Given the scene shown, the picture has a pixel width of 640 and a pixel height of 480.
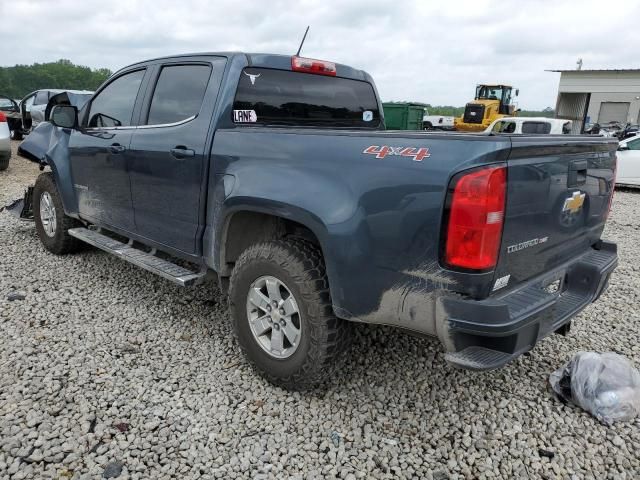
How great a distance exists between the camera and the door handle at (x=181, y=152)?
3.17m

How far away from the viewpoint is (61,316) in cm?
378

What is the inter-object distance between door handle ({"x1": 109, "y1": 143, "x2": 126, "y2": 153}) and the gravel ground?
1261 millimetres

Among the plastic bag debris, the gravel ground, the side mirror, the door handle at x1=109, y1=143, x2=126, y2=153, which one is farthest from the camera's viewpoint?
the side mirror

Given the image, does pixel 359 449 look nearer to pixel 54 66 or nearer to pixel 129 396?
pixel 129 396

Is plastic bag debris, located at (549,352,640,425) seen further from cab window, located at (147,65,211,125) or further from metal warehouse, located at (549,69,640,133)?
metal warehouse, located at (549,69,640,133)

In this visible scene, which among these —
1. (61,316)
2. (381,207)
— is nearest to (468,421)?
(381,207)

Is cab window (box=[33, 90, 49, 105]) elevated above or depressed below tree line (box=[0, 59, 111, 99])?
below

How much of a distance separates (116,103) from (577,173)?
3567 mm

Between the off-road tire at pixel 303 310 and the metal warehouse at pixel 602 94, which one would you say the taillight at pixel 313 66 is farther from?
the metal warehouse at pixel 602 94

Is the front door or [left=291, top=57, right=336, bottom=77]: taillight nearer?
[left=291, top=57, right=336, bottom=77]: taillight

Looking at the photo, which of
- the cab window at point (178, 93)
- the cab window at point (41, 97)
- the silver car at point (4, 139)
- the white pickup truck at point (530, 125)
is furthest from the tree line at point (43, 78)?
the cab window at point (178, 93)

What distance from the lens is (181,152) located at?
3225 millimetres

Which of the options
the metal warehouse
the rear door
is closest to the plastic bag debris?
the rear door

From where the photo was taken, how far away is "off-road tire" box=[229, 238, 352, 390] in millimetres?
2568
